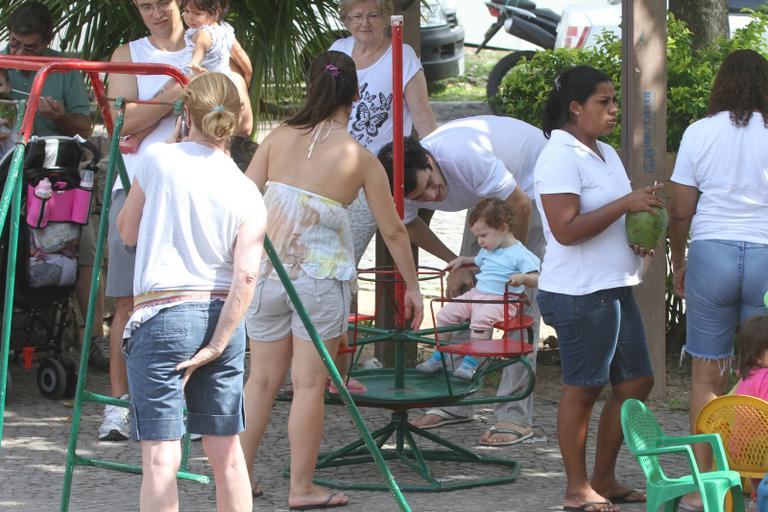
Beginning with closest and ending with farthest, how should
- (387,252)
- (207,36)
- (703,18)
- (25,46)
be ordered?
(207,36) < (25,46) < (387,252) < (703,18)

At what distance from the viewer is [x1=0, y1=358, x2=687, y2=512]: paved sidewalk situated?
5.04 metres

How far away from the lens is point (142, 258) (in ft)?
13.1

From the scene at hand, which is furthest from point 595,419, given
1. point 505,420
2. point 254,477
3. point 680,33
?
point 680,33

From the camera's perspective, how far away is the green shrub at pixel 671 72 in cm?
725

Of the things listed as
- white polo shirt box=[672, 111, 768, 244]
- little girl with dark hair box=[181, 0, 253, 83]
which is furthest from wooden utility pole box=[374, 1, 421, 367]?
white polo shirt box=[672, 111, 768, 244]

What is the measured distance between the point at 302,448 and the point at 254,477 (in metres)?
0.56

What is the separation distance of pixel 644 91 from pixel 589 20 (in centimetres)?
719

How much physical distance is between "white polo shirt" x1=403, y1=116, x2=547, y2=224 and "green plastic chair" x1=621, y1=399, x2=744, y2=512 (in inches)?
63.9

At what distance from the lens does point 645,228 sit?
4.68 meters

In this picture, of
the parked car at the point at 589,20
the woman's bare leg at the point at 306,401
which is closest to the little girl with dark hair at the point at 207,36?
the woman's bare leg at the point at 306,401

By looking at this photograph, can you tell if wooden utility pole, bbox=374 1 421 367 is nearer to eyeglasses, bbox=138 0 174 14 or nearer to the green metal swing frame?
eyeglasses, bbox=138 0 174 14

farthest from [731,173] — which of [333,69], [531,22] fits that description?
[531,22]

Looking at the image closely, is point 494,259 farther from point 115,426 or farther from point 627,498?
point 115,426

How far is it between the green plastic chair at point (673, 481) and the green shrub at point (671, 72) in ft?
10.9
